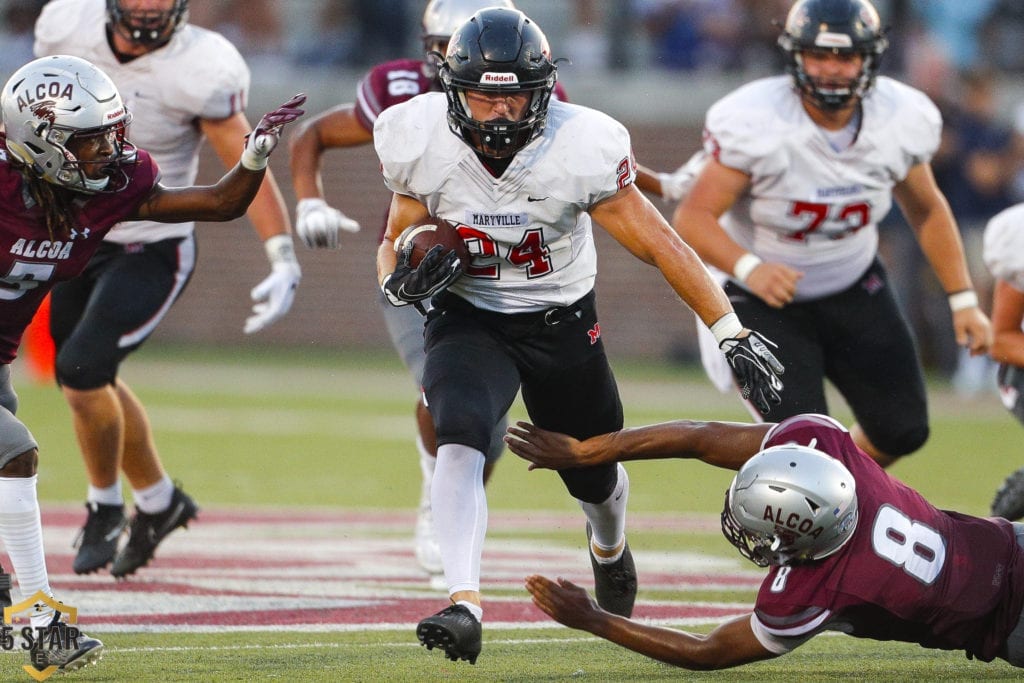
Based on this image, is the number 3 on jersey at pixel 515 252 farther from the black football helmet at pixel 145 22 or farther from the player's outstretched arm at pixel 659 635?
the black football helmet at pixel 145 22

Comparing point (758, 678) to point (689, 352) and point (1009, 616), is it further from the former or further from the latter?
point (689, 352)

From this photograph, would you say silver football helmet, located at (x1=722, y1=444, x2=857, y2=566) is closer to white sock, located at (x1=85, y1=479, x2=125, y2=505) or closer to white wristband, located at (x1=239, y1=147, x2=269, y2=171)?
white wristband, located at (x1=239, y1=147, x2=269, y2=171)

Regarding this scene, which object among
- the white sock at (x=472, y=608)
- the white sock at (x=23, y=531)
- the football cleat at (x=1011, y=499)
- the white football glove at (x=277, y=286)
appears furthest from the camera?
the white football glove at (x=277, y=286)

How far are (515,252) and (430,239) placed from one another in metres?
0.26

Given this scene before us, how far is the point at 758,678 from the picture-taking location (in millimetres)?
4137

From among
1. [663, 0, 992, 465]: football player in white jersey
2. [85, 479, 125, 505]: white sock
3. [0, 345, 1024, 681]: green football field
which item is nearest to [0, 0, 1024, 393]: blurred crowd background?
[0, 345, 1024, 681]: green football field

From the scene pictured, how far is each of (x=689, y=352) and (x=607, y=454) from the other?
11.0 m

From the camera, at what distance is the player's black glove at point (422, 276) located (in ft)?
13.4

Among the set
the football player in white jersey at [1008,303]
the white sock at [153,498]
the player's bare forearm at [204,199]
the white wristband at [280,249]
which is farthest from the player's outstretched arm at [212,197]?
the football player in white jersey at [1008,303]

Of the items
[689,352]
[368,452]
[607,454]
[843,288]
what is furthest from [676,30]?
[607,454]

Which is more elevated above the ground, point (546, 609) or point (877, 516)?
point (877, 516)

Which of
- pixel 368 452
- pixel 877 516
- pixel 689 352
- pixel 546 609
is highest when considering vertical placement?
pixel 877 516

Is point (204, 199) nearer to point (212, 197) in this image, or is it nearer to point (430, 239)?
point (212, 197)

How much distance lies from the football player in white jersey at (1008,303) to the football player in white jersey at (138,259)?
2475 millimetres
